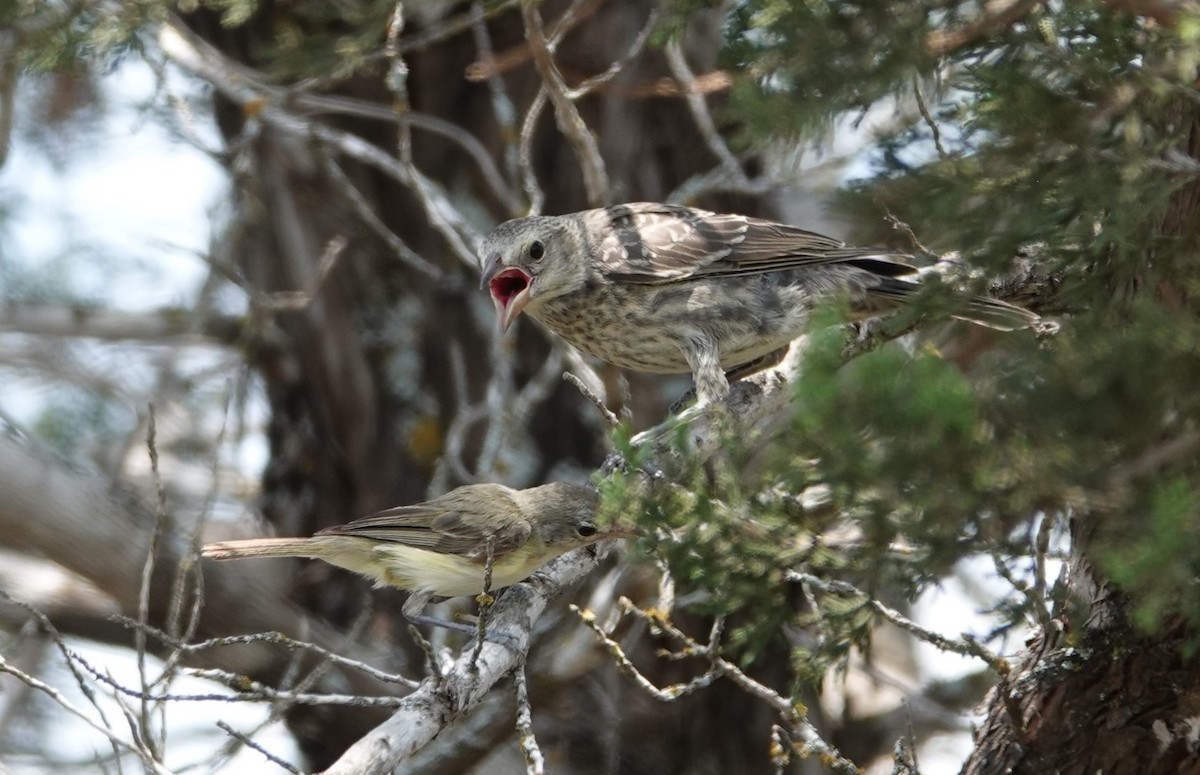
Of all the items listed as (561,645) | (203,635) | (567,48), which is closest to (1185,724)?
(561,645)

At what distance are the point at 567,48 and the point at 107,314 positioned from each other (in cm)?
286

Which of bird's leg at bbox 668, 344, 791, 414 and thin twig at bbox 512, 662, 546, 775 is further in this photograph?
bird's leg at bbox 668, 344, 791, 414

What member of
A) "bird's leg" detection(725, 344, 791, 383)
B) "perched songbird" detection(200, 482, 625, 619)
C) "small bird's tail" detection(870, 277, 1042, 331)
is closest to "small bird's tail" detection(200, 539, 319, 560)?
"perched songbird" detection(200, 482, 625, 619)

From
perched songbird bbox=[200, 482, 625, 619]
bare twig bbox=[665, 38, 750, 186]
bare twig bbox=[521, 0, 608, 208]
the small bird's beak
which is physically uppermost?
bare twig bbox=[665, 38, 750, 186]

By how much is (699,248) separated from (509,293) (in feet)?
2.62

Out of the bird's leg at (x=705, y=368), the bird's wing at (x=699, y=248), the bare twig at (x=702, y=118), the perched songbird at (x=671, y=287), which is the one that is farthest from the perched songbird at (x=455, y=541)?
the bare twig at (x=702, y=118)

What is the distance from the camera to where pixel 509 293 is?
5.14 metres

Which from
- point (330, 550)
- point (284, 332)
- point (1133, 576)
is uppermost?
point (284, 332)

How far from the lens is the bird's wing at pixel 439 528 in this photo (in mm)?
4242

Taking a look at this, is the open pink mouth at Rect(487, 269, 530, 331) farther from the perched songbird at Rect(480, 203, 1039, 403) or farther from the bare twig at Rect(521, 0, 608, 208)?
the bare twig at Rect(521, 0, 608, 208)

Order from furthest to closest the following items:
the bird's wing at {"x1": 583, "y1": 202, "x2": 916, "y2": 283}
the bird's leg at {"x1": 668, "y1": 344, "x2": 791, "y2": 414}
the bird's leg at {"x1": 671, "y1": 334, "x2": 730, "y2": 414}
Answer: the bird's leg at {"x1": 668, "y1": 344, "x2": 791, "y2": 414}, the bird's wing at {"x1": 583, "y1": 202, "x2": 916, "y2": 283}, the bird's leg at {"x1": 671, "y1": 334, "x2": 730, "y2": 414}

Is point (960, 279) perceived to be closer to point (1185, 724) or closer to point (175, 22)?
point (1185, 724)

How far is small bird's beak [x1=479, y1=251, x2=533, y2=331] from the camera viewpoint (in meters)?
4.93

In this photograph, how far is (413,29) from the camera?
6.79m
